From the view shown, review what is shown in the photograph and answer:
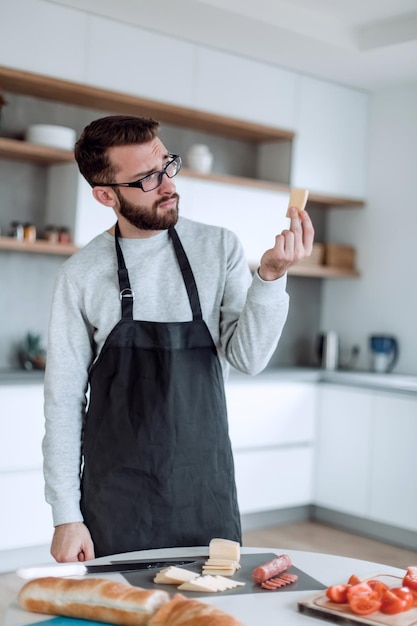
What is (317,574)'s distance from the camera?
147 cm

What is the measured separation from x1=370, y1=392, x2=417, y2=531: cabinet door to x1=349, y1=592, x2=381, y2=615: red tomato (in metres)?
3.25

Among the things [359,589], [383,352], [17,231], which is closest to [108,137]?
[359,589]

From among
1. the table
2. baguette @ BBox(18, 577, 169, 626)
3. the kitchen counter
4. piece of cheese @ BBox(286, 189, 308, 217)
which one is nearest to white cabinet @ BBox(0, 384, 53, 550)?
the kitchen counter

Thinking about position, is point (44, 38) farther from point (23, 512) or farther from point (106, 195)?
point (106, 195)

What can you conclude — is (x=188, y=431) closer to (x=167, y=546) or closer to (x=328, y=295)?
(x=167, y=546)

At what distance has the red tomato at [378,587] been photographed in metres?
1.32

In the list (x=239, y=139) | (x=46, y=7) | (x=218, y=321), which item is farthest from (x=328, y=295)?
(x=218, y=321)

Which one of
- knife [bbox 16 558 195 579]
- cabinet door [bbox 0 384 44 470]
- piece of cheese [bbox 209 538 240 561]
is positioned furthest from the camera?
cabinet door [bbox 0 384 44 470]

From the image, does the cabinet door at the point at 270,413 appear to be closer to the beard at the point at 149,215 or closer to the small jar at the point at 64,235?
the small jar at the point at 64,235

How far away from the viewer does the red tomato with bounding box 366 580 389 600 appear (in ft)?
4.34

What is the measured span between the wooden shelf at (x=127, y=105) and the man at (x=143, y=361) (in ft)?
7.54

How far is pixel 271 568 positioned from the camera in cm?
141

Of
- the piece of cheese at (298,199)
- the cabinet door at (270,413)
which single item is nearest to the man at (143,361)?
the piece of cheese at (298,199)

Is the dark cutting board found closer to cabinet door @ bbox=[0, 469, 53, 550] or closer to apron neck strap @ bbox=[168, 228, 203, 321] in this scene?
apron neck strap @ bbox=[168, 228, 203, 321]
